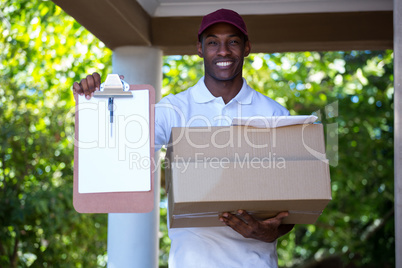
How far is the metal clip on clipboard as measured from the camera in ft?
6.33

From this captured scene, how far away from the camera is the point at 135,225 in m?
3.80

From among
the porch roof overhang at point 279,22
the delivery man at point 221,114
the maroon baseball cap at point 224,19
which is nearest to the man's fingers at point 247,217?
the delivery man at point 221,114

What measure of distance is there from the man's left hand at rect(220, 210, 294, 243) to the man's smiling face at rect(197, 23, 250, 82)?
608mm

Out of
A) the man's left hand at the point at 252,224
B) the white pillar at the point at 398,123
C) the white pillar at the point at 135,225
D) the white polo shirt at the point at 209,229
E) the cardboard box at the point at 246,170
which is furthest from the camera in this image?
the white pillar at the point at 135,225

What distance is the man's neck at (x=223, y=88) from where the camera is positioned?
94.7 inches

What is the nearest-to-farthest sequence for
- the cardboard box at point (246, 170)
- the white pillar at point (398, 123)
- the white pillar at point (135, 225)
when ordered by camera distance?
1. the cardboard box at point (246, 170)
2. the white pillar at point (398, 123)
3. the white pillar at point (135, 225)

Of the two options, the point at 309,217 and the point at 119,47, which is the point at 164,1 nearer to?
the point at 119,47

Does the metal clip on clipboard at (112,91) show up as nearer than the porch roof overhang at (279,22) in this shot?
Yes

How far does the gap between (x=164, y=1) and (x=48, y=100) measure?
2655 millimetres

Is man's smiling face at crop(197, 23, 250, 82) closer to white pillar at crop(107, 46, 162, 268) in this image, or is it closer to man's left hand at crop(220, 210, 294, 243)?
man's left hand at crop(220, 210, 294, 243)

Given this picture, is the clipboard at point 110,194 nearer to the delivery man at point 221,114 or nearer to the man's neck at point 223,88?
the delivery man at point 221,114

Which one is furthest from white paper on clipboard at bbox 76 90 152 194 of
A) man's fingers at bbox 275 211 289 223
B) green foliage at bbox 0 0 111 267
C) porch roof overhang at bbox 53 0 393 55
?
green foliage at bbox 0 0 111 267

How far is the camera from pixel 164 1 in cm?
386

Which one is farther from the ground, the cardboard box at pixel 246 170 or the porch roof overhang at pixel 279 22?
the porch roof overhang at pixel 279 22
